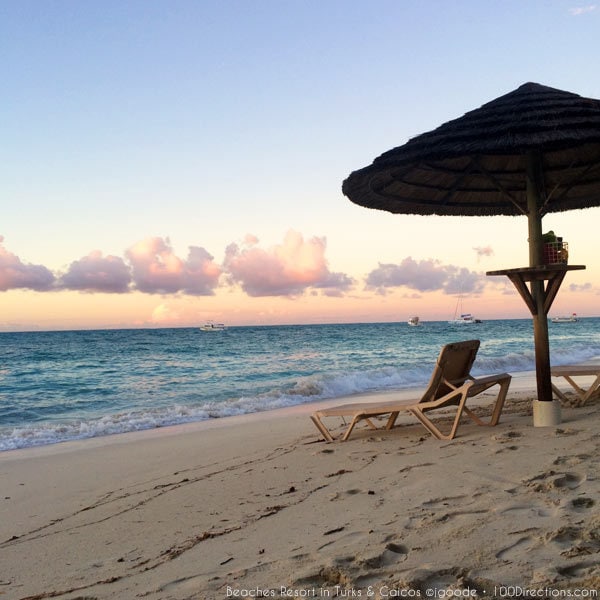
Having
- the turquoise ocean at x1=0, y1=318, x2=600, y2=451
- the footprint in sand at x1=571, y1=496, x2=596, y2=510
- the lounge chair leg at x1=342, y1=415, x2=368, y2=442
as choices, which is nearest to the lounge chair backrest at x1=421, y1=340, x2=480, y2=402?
the lounge chair leg at x1=342, y1=415, x2=368, y2=442

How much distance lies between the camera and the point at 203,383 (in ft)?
67.6

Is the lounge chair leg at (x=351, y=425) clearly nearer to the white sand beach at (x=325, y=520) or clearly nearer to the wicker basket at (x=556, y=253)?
the white sand beach at (x=325, y=520)

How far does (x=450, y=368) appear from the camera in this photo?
6.57 meters

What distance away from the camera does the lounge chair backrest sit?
20.8 feet

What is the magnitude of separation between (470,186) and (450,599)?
6279 mm

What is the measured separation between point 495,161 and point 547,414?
3118 mm

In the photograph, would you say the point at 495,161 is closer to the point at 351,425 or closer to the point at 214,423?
the point at 351,425

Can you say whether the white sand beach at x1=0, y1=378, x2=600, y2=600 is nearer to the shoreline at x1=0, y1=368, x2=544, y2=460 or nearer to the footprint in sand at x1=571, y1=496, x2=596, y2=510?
the footprint in sand at x1=571, y1=496, x2=596, y2=510

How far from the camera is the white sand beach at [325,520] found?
2660 mm

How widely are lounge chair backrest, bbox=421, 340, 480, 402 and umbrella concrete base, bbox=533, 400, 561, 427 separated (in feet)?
3.01

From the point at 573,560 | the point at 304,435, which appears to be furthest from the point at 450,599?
the point at 304,435

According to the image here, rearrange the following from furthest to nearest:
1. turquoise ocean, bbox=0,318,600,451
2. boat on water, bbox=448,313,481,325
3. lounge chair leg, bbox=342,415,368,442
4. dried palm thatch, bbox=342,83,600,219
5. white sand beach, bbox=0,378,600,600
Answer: boat on water, bbox=448,313,481,325
turquoise ocean, bbox=0,318,600,451
lounge chair leg, bbox=342,415,368,442
dried palm thatch, bbox=342,83,600,219
white sand beach, bbox=0,378,600,600

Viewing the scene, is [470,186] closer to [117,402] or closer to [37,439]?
[37,439]

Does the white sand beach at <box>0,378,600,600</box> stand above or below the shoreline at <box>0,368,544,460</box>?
above
